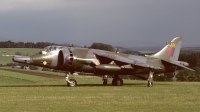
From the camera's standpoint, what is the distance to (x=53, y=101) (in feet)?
62.7

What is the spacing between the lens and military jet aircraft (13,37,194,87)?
97.9ft

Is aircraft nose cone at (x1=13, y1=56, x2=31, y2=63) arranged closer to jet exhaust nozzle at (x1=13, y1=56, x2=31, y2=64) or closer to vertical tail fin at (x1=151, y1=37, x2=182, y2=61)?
jet exhaust nozzle at (x1=13, y1=56, x2=31, y2=64)

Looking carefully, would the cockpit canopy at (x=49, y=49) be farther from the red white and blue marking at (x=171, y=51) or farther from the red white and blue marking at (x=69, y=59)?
the red white and blue marking at (x=171, y=51)

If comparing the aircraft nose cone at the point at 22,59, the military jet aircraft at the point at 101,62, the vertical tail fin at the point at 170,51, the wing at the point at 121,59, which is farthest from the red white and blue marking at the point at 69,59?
the vertical tail fin at the point at 170,51

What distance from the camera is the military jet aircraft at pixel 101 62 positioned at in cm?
2984

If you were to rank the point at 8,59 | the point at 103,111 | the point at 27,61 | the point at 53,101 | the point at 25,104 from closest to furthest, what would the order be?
1. the point at 103,111
2. the point at 25,104
3. the point at 53,101
4. the point at 27,61
5. the point at 8,59

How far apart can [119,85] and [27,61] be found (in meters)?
7.74

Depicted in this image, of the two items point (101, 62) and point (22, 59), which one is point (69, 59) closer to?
point (101, 62)

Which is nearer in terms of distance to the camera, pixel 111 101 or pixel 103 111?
pixel 103 111

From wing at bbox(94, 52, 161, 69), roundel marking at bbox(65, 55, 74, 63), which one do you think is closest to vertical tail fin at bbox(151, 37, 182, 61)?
wing at bbox(94, 52, 161, 69)

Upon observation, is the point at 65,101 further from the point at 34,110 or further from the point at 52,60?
the point at 52,60

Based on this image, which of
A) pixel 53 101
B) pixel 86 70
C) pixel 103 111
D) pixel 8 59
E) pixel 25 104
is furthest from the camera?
pixel 8 59

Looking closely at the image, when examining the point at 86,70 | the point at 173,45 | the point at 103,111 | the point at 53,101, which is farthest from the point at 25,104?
the point at 173,45

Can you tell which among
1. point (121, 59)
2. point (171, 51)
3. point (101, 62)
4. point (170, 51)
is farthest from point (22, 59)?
point (171, 51)
